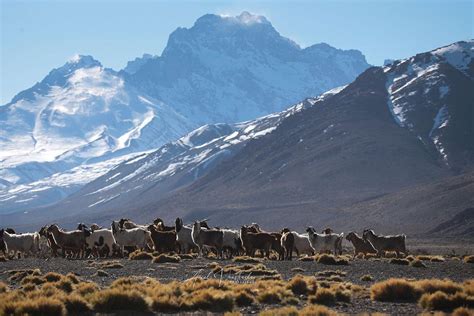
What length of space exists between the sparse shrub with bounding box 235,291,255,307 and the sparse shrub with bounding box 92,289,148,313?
255 centimetres

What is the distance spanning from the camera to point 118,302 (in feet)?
53.8

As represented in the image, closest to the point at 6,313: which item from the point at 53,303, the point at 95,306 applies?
the point at 53,303

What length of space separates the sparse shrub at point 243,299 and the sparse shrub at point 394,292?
11.3 feet

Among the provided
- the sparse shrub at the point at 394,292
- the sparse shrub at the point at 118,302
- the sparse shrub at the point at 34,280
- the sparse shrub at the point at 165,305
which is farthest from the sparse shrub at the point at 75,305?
the sparse shrub at the point at 394,292

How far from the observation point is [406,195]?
164125mm

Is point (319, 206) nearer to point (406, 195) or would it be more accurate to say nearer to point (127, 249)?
point (406, 195)

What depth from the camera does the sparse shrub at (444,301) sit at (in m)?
16.9

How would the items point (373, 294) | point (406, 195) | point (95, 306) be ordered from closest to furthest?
point (95, 306) → point (373, 294) → point (406, 195)

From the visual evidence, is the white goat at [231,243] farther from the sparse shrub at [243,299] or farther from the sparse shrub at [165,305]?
the sparse shrub at [165,305]

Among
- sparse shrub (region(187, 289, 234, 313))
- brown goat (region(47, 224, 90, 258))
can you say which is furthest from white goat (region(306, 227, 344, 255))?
sparse shrub (region(187, 289, 234, 313))

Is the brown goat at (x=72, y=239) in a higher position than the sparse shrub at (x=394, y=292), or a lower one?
higher

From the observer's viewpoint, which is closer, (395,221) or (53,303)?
(53,303)

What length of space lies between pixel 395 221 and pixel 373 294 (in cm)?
13443

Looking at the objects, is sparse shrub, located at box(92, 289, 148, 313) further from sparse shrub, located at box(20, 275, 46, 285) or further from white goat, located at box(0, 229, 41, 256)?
white goat, located at box(0, 229, 41, 256)
